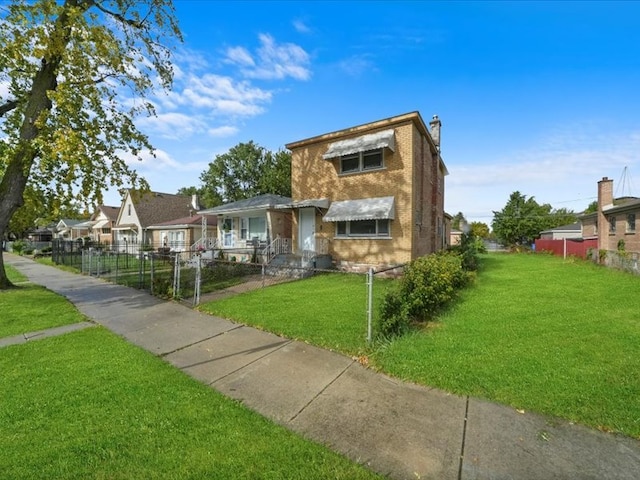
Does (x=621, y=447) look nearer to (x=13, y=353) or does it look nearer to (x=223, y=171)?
(x=13, y=353)

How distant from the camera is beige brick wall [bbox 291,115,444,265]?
Answer: 13.5 metres

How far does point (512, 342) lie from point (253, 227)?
1682 centimetres

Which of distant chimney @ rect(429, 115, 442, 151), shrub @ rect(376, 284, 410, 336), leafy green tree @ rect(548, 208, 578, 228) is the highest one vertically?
distant chimney @ rect(429, 115, 442, 151)

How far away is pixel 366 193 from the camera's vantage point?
47.6ft

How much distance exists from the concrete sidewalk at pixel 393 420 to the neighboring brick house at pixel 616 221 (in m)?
23.4

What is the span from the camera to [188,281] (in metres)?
12.0

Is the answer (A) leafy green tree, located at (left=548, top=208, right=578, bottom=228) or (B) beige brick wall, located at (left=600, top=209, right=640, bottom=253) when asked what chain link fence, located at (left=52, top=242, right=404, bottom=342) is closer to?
(B) beige brick wall, located at (left=600, top=209, right=640, bottom=253)

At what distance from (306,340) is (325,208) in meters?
10.2

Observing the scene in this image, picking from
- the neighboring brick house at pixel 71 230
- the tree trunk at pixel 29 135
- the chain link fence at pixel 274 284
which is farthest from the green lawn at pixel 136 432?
the neighboring brick house at pixel 71 230

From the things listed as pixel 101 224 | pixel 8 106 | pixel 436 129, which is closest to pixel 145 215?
pixel 101 224

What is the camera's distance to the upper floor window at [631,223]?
2012 cm

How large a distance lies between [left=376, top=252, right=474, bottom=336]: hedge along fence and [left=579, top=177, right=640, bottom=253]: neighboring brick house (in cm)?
1997

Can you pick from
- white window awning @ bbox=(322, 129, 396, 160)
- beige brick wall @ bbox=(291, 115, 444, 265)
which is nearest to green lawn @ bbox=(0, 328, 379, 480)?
beige brick wall @ bbox=(291, 115, 444, 265)

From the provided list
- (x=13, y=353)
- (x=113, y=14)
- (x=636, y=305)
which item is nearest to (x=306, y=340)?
(x=13, y=353)
